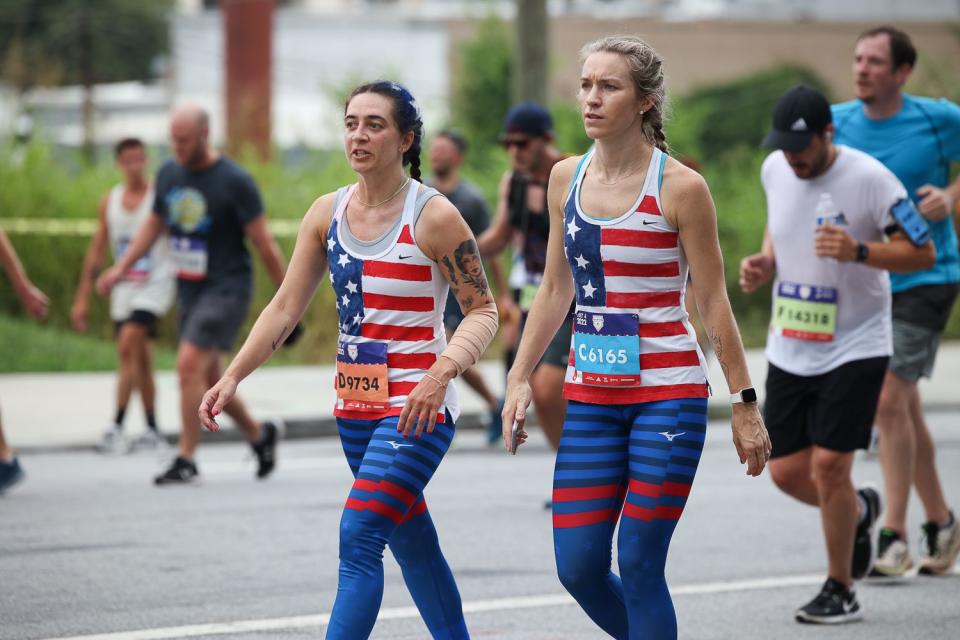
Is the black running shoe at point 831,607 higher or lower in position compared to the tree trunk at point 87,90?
lower

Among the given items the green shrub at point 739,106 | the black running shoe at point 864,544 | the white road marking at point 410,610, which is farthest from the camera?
the green shrub at point 739,106

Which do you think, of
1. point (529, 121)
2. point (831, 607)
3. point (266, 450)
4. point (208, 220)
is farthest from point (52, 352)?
point (831, 607)

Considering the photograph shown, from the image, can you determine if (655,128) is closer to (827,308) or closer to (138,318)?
(827,308)

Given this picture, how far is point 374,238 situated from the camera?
4.79 meters

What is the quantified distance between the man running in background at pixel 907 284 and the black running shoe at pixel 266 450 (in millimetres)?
4152

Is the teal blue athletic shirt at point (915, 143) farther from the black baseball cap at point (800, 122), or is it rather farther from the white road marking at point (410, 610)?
the white road marking at point (410, 610)

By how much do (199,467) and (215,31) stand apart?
4553 cm

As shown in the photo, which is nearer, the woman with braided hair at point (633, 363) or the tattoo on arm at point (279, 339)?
the woman with braided hair at point (633, 363)

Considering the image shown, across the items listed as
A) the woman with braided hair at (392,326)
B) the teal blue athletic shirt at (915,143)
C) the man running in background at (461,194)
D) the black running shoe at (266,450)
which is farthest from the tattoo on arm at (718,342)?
the man running in background at (461,194)

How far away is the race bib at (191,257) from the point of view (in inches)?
366

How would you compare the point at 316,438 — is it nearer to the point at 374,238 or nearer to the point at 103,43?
the point at 374,238

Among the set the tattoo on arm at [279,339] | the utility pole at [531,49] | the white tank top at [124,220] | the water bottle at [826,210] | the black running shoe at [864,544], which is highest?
the utility pole at [531,49]

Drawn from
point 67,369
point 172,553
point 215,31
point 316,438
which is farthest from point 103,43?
point 172,553

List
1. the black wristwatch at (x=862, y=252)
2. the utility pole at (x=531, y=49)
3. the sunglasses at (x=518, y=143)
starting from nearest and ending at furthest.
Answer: the black wristwatch at (x=862, y=252) → the sunglasses at (x=518, y=143) → the utility pole at (x=531, y=49)
